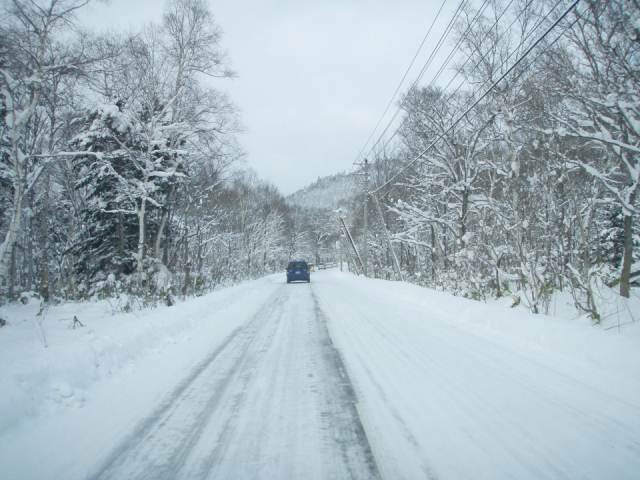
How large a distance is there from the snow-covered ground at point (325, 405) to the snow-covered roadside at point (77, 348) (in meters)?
0.03

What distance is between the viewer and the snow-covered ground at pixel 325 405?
271 cm

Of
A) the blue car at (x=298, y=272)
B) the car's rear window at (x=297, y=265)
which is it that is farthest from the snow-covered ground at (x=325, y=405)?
the car's rear window at (x=297, y=265)

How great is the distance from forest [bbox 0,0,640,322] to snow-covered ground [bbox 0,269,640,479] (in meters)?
2.79

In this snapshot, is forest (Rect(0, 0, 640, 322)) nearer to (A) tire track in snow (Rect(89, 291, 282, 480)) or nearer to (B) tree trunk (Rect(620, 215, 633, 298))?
(B) tree trunk (Rect(620, 215, 633, 298))

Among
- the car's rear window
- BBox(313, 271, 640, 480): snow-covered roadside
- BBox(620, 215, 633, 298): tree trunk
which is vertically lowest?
BBox(313, 271, 640, 480): snow-covered roadside

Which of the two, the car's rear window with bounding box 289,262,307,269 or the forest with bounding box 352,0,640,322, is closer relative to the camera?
the forest with bounding box 352,0,640,322

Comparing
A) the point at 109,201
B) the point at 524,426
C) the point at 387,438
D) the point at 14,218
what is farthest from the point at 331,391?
the point at 109,201

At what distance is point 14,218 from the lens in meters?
8.61

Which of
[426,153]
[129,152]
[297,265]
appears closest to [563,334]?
[426,153]

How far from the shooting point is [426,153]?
53.5ft

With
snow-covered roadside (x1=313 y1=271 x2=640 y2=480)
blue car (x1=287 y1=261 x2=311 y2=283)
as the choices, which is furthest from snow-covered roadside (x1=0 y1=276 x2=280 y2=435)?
blue car (x1=287 y1=261 x2=311 y2=283)

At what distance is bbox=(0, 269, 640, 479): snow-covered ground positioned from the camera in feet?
8.91

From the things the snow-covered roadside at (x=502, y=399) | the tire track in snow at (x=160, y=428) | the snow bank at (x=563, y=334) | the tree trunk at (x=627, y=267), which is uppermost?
the tree trunk at (x=627, y=267)

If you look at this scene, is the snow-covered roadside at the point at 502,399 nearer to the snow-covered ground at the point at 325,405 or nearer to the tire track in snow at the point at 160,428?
the snow-covered ground at the point at 325,405
